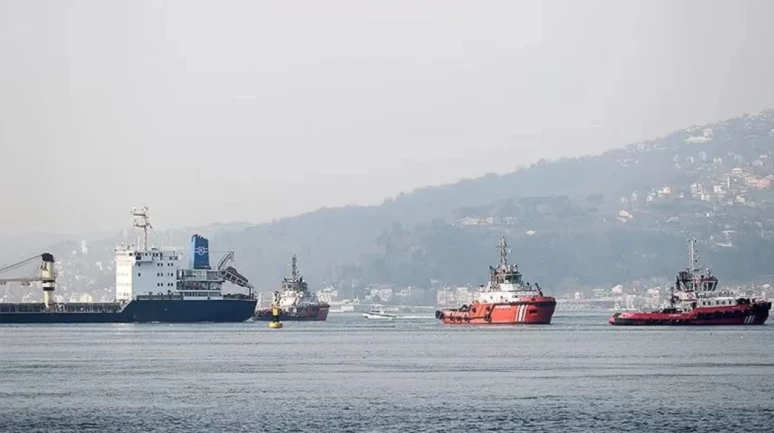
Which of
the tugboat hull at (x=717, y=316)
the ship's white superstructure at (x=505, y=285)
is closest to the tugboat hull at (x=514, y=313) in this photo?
the ship's white superstructure at (x=505, y=285)

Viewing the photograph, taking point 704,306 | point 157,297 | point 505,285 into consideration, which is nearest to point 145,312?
point 157,297

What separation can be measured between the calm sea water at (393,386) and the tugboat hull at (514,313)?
110ft

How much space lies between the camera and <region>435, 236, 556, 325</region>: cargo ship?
162 m

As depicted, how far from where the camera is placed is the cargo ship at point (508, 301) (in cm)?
16225

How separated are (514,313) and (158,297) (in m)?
46.3

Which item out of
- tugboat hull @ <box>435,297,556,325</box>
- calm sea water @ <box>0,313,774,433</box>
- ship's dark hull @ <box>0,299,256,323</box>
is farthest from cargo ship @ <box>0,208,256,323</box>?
calm sea water @ <box>0,313,774,433</box>

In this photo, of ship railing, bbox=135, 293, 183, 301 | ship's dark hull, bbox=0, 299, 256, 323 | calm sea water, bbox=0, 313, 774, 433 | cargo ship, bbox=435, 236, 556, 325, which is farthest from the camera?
ship's dark hull, bbox=0, 299, 256, 323

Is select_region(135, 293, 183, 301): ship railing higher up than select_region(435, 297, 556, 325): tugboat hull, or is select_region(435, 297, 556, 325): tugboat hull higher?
select_region(135, 293, 183, 301): ship railing

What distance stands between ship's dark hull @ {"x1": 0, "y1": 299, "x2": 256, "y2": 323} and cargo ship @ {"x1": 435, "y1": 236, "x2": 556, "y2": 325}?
3416 cm

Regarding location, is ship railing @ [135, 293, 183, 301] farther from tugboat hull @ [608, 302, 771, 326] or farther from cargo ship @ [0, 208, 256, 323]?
tugboat hull @ [608, 302, 771, 326]

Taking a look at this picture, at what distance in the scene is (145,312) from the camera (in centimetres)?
18388

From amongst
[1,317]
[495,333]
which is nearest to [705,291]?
[495,333]

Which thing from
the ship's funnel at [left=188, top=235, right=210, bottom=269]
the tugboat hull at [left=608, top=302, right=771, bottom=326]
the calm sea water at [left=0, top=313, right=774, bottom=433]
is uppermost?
the ship's funnel at [left=188, top=235, right=210, bottom=269]

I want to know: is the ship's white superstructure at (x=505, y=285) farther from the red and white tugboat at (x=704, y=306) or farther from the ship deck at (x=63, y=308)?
the ship deck at (x=63, y=308)
